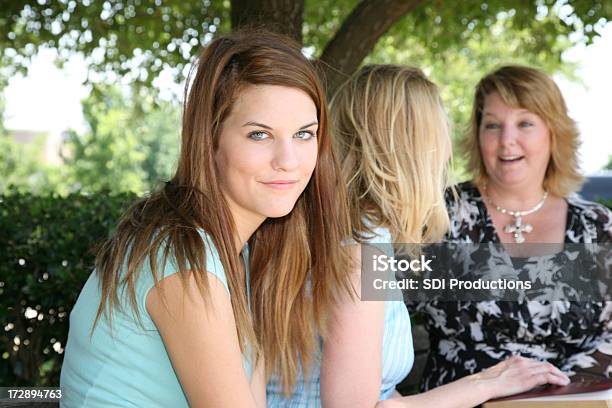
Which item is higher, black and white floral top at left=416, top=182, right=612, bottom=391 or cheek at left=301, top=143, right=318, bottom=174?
cheek at left=301, top=143, right=318, bottom=174

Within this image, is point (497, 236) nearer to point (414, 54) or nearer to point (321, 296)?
point (321, 296)

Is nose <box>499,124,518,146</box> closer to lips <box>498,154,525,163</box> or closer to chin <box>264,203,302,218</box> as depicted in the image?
lips <box>498,154,525,163</box>

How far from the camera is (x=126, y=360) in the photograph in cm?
213

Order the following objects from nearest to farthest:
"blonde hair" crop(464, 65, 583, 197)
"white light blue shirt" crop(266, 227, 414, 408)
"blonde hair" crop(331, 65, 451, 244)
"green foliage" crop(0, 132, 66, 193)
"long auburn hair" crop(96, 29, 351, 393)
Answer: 1. "long auburn hair" crop(96, 29, 351, 393)
2. "white light blue shirt" crop(266, 227, 414, 408)
3. "blonde hair" crop(331, 65, 451, 244)
4. "blonde hair" crop(464, 65, 583, 197)
5. "green foliage" crop(0, 132, 66, 193)

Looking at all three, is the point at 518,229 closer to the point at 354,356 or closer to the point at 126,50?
the point at 354,356

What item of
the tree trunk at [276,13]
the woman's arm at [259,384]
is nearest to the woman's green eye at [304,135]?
the woman's arm at [259,384]

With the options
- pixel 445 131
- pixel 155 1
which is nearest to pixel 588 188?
pixel 155 1

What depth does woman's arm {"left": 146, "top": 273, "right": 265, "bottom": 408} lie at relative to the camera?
79.0 inches

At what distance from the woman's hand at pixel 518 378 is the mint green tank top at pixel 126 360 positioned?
3.67 feet

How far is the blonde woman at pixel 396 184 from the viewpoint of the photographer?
2646 millimetres

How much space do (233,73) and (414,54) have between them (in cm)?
836

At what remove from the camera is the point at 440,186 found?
2.86 m

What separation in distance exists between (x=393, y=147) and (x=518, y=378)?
0.92 meters

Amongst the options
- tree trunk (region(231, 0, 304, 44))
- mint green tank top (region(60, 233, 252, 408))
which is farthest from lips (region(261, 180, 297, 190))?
tree trunk (region(231, 0, 304, 44))
